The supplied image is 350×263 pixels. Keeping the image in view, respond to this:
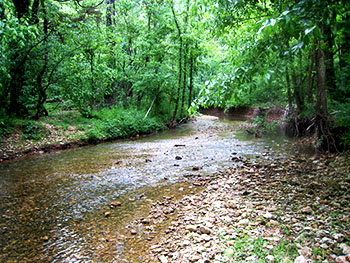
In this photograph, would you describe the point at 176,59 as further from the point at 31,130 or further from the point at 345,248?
the point at 345,248

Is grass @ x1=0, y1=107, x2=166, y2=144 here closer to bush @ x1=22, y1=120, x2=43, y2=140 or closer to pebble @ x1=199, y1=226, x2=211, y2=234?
bush @ x1=22, y1=120, x2=43, y2=140

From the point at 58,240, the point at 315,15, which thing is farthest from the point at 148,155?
the point at 315,15

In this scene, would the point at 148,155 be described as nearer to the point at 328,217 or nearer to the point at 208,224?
the point at 208,224

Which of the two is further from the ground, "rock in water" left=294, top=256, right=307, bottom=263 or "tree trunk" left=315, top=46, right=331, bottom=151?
"tree trunk" left=315, top=46, right=331, bottom=151

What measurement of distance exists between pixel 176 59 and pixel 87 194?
15.2 metres

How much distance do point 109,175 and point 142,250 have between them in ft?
11.8

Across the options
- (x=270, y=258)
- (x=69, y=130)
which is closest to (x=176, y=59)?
(x=69, y=130)

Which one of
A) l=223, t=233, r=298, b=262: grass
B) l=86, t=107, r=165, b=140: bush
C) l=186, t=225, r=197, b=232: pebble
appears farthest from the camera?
Result: l=86, t=107, r=165, b=140: bush

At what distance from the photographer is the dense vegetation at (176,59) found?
254 centimetres

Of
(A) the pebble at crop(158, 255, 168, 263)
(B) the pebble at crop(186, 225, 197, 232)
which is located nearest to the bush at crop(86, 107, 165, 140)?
(B) the pebble at crop(186, 225, 197, 232)

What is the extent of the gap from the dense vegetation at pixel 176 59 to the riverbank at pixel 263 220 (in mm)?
1832

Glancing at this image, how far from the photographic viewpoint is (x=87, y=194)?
16.8ft

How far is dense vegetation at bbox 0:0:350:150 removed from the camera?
8.32 feet

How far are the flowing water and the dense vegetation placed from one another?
2361 mm
